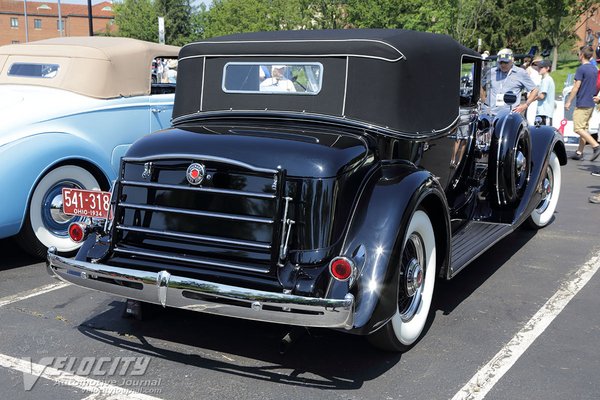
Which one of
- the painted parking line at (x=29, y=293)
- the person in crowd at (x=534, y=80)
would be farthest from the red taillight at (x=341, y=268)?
the person in crowd at (x=534, y=80)

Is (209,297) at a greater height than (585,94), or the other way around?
(585,94)

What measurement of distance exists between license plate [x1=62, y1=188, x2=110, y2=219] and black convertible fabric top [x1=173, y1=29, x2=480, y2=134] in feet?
3.12

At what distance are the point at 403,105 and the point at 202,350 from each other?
1929 mm

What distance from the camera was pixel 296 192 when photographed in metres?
3.26

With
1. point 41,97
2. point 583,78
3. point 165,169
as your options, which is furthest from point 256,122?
point 583,78

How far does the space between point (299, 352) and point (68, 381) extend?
126 cm

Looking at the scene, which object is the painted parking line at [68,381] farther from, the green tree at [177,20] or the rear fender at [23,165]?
A: the green tree at [177,20]

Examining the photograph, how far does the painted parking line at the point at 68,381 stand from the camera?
315 cm

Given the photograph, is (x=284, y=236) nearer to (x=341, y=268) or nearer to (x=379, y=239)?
(x=341, y=268)

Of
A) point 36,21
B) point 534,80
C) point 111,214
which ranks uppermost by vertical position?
point 36,21

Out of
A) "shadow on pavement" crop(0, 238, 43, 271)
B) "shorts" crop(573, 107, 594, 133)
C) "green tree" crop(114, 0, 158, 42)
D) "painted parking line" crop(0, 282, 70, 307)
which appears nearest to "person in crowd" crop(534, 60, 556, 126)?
"shorts" crop(573, 107, 594, 133)

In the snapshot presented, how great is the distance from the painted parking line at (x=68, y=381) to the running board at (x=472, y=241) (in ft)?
6.56

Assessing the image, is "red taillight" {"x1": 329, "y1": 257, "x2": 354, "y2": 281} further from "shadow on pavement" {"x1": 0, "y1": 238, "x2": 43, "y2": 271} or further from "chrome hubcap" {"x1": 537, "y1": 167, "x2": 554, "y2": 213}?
"chrome hubcap" {"x1": 537, "y1": 167, "x2": 554, "y2": 213}

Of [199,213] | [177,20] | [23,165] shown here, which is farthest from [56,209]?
[177,20]
